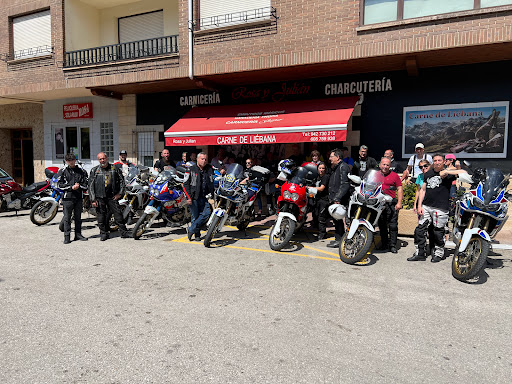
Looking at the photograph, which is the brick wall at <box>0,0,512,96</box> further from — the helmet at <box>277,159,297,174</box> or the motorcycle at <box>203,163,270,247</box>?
the motorcycle at <box>203,163,270,247</box>

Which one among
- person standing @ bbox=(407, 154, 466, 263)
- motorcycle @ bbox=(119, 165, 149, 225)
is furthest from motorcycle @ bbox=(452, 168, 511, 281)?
motorcycle @ bbox=(119, 165, 149, 225)

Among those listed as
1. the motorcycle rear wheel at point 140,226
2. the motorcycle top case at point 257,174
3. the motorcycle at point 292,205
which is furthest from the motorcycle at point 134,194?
the motorcycle at point 292,205

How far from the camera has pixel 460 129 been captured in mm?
9617

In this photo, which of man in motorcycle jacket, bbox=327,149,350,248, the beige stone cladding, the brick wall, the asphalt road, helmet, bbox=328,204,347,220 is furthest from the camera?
the beige stone cladding

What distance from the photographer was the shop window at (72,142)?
15211mm

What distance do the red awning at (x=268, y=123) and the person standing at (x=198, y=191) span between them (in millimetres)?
3084

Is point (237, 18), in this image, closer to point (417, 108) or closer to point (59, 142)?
point (417, 108)

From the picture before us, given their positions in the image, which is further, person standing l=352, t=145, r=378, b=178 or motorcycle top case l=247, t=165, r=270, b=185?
person standing l=352, t=145, r=378, b=178

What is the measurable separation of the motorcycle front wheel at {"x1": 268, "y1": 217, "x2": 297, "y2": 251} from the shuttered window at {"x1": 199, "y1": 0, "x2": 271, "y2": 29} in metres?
6.17

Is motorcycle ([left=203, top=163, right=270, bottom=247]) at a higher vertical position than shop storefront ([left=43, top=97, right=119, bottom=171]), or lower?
lower

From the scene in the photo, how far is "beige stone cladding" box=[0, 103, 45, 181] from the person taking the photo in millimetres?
16328

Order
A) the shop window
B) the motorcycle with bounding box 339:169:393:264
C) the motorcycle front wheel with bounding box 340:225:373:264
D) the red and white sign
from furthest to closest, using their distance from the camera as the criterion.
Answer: the shop window < the red and white sign < the motorcycle with bounding box 339:169:393:264 < the motorcycle front wheel with bounding box 340:225:373:264

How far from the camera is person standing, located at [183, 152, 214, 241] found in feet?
23.7

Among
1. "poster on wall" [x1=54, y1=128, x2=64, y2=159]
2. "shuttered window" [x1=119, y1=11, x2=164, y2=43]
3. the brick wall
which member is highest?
"shuttered window" [x1=119, y1=11, x2=164, y2=43]
